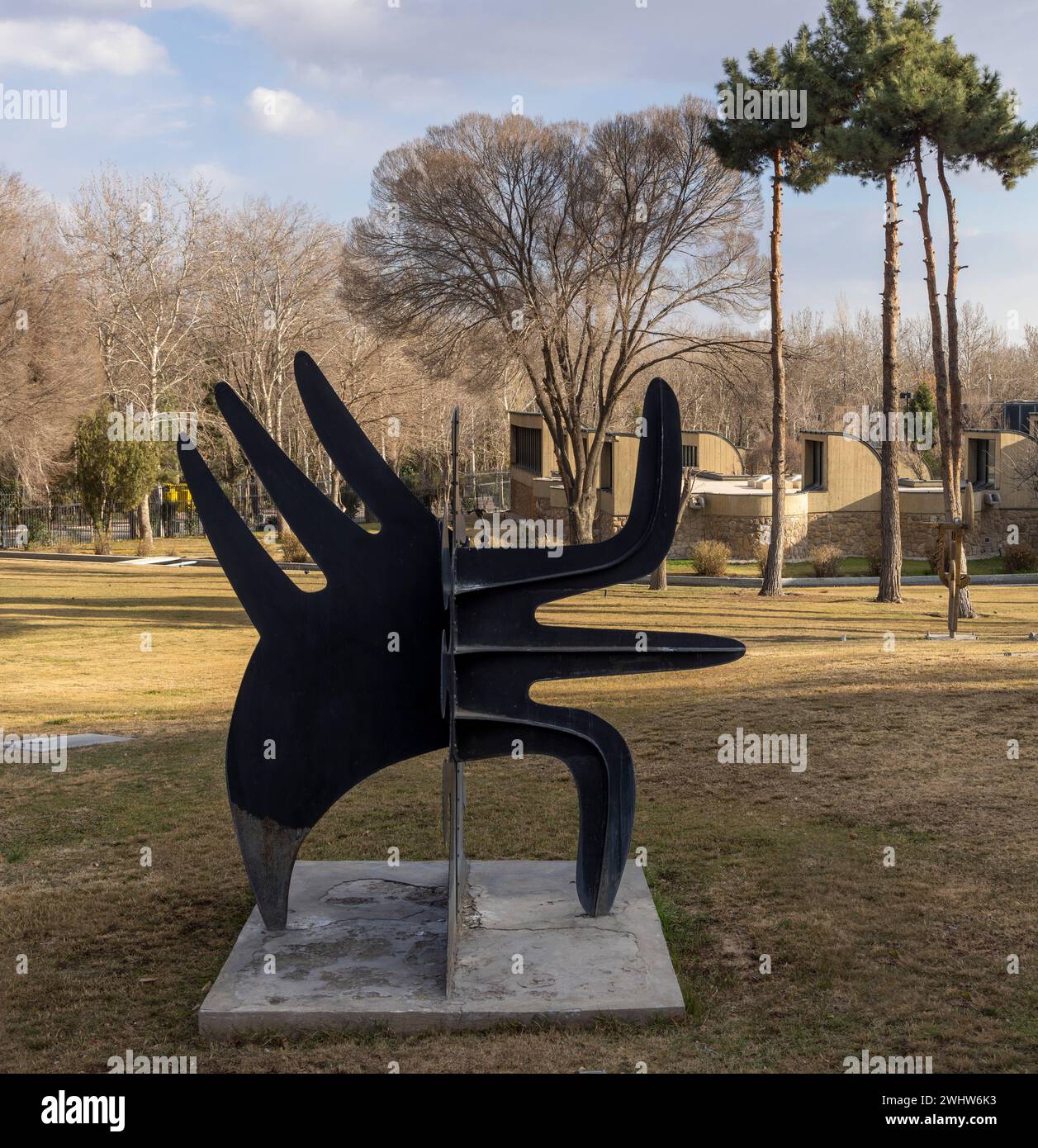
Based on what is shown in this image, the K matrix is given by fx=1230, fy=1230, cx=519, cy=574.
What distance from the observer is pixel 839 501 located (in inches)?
1553

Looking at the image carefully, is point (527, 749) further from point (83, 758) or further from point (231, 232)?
point (231, 232)

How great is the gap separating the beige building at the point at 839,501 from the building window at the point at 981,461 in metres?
0.04

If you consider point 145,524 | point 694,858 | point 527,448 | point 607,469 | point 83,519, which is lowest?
point 694,858

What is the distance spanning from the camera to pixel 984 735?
35.1ft

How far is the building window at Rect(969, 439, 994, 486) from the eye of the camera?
41500 mm

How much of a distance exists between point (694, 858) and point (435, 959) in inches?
98.3

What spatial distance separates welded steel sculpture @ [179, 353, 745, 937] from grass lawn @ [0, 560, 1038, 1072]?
909 millimetres

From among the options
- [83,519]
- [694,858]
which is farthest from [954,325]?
[83,519]

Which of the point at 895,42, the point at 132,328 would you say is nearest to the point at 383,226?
the point at 895,42

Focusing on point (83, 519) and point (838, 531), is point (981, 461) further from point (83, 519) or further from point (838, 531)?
point (83, 519)

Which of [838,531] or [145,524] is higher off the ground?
[145,524]

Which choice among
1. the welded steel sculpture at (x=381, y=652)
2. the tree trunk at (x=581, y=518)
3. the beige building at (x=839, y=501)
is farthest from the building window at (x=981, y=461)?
the welded steel sculpture at (x=381, y=652)

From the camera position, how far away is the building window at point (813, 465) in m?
40.0

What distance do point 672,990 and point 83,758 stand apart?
717cm
